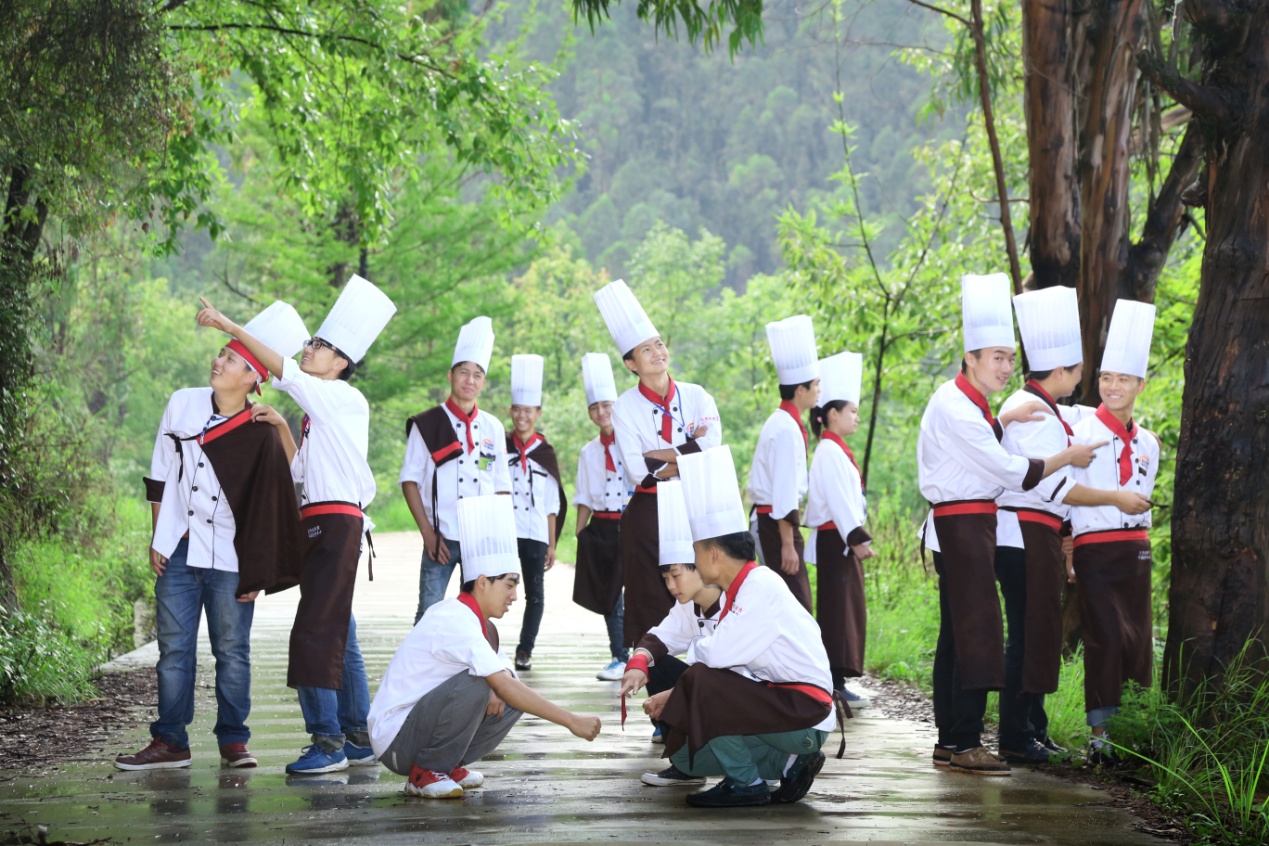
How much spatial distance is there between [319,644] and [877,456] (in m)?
47.3

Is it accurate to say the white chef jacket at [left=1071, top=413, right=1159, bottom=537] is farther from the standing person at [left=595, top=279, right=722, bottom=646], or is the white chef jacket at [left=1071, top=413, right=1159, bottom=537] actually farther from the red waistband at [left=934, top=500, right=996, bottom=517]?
the standing person at [left=595, top=279, right=722, bottom=646]

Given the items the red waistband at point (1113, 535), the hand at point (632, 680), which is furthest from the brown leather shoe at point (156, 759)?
the red waistband at point (1113, 535)

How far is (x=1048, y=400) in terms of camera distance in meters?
6.79

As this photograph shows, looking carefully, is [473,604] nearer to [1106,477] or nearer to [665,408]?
[665,408]

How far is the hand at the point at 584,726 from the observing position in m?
5.41

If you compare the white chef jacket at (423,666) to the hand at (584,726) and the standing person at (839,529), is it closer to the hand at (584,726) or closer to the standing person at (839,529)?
the hand at (584,726)

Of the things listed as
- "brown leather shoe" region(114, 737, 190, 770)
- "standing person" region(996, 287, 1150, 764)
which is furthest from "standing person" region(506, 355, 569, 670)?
"standing person" region(996, 287, 1150, 764)

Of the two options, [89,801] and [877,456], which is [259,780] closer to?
[89,801]

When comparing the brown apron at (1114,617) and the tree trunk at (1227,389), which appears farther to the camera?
the brown apron at (1114,617)

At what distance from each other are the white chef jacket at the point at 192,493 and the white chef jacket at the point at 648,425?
2048 mm

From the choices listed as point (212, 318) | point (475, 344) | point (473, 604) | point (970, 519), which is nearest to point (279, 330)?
point (212, 318)

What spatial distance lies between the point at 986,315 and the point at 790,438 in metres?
1.72

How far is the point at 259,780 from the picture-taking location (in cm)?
605

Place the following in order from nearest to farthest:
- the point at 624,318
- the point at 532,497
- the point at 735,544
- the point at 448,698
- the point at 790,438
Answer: the point at 448,698 → the point at 735,544 → the point at 624,318 → the point at 790,438 → the point at 532,497
